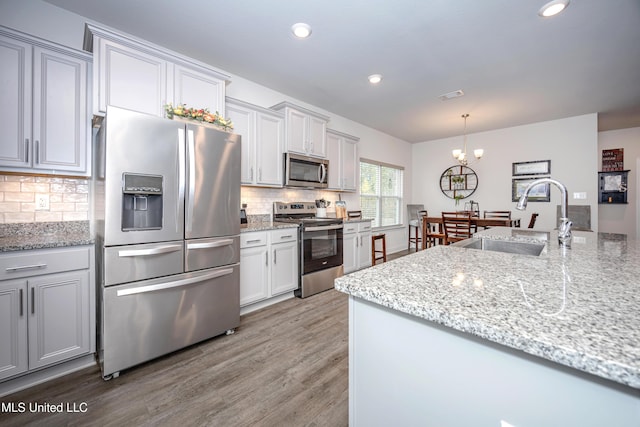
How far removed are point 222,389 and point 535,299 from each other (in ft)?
6.00

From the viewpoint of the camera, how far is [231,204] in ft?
7.82

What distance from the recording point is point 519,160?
5.29 meters

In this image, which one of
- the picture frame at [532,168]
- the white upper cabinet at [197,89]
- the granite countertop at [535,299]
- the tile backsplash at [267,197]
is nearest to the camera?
the granite countertop at [535,299]

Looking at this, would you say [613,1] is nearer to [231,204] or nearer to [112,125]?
[231,204]

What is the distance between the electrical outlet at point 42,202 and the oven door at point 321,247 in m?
2.31

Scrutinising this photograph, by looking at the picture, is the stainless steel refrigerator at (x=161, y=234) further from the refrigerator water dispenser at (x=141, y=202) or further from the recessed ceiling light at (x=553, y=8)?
the recessed ceiling light at (x=553, y=8)

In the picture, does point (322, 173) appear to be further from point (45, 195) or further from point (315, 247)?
point (45, 195)

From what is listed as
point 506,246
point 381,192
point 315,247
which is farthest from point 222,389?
point 381,192

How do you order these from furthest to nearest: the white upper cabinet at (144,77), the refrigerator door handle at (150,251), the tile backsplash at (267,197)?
the tile backsplash at (267,197) < the white upper cabinet at (144,77) < the refrigerator door handle at (150,251)

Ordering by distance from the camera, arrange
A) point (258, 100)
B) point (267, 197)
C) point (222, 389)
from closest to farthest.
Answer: point (222, 389), point (258, 100), point (267, 197)

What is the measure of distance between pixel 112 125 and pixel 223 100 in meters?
1.21

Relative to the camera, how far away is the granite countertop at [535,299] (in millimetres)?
474

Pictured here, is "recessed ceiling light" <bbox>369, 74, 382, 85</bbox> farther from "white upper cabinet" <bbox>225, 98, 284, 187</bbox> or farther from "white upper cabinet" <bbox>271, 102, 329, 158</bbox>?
"white upper cabinet" <bbox>225, 98, 284, 187</bbox>

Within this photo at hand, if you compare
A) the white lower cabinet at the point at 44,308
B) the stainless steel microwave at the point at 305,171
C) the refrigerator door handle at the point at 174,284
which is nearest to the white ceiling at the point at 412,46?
the stainless steel microwave at the point at 305,171
